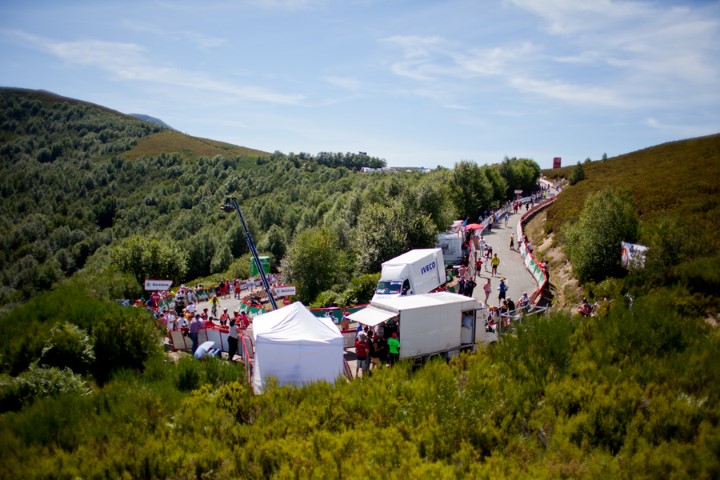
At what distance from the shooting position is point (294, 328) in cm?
1323

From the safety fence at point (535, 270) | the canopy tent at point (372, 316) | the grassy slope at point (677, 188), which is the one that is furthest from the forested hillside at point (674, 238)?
the canopy tent at point (372, 316)

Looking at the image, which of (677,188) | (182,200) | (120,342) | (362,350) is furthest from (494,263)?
(182,200)

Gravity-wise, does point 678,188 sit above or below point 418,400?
above

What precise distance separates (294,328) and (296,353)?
743 mm

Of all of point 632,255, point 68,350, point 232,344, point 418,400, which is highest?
point 632,255

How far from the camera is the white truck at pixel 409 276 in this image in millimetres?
23209

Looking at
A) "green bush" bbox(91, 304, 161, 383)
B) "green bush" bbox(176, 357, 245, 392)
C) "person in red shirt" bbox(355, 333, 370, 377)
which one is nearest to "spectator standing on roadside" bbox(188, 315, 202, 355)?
"green bush" bbox(91, 304, 161, 383)

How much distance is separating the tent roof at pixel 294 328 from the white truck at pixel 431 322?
1.79 meters

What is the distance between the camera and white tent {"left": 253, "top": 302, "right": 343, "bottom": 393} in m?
12.7

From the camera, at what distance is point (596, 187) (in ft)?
175

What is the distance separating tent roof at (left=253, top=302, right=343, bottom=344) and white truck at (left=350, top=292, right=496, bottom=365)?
1.79m

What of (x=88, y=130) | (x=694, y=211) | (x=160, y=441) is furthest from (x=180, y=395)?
(x=88, y=130)

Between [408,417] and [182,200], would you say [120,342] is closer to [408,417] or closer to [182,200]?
[408,417]

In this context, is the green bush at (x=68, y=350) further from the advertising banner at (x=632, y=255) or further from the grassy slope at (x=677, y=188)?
the grassy slope at (x=677, y=188)
